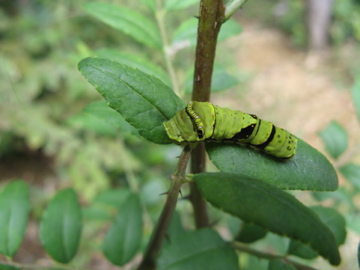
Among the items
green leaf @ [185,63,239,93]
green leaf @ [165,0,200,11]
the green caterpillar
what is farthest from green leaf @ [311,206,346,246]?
green leaf @ [165,0,200,11]

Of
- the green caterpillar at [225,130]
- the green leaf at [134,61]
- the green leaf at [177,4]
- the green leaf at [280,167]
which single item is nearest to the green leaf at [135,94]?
the green caterpillar at [225,130]

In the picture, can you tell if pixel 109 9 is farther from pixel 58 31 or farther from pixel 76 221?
pixel 58 31

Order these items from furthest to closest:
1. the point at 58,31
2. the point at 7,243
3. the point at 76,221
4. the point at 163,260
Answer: the point at 58,31 < the point at 76,221 < the point at 7,243 < the point at 163,260

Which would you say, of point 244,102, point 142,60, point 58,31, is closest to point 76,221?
point 142,60

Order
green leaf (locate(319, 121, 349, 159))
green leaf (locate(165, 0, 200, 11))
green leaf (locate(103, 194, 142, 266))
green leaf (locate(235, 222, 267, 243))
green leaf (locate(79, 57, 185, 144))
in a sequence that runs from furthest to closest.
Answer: green leaf (locate(319, 121, 349, 159)) → green leaf (locate(165, 0, 200, 11)) → green leaf (locate(103, 194, 142, 266)) → green leaf (locate(235, 222, 267, 243)) → green leaf (locate(79, 57, 185, 144))

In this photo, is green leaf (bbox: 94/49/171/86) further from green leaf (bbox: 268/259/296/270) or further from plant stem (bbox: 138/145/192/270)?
green leaf (bbox: 268/259/296/270)

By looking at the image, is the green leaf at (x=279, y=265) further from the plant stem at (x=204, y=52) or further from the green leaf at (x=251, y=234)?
the plant stem at (x=204, y=52)

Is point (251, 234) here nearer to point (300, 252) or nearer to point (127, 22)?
point (300, 252)
